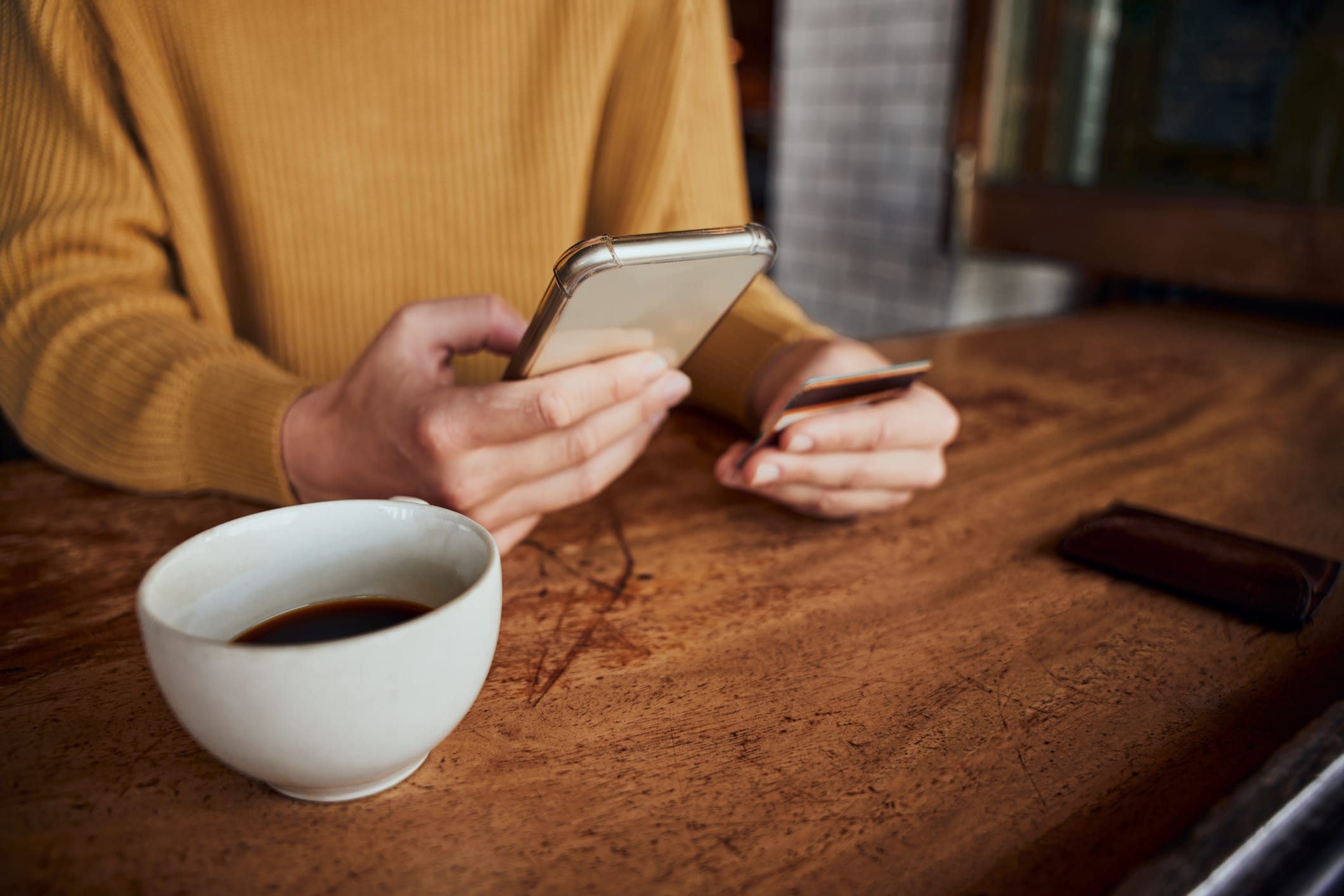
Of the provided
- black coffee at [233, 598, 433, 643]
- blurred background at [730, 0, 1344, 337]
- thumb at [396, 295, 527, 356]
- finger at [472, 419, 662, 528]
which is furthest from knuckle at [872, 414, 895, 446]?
blurred background at [730, 0, 1344, 337]

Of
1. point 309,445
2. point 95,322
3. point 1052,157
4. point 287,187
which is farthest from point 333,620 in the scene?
point 1052,157

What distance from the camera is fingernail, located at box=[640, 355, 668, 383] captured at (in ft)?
2.09

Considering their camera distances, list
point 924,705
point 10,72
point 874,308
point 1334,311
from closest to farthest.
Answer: point 924,705 < point 10,72 < point 1334,311 < point 874,308

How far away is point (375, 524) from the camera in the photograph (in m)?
0.46

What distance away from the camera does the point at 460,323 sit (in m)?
0.65

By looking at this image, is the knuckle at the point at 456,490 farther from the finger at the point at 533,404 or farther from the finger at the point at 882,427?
the finger at the point at 882,427

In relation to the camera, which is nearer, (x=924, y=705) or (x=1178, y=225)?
(x=924, y=705)

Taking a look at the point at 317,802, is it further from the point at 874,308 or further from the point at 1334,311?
the point at 874,308

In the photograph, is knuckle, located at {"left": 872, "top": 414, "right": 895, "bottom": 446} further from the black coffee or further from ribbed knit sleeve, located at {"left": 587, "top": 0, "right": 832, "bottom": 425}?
the black coffee

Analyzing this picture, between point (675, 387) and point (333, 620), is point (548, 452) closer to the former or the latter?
point (675, 387)

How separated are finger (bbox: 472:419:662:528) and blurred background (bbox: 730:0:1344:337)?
1.88 metres

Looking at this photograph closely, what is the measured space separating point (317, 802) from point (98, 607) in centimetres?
31

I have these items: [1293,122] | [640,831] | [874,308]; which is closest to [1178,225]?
[1293,122]

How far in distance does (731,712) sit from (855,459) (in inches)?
12.1
